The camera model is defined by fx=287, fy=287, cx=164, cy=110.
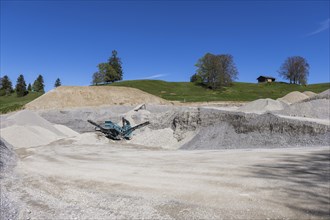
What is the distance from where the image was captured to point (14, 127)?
71.8ft

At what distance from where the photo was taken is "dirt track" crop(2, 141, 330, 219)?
20.8 ft

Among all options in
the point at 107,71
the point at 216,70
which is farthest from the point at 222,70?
the point at 107,71

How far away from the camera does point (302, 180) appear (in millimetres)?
8164

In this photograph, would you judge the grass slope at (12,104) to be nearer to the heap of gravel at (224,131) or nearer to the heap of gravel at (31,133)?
the heap of gravel at (31,133)

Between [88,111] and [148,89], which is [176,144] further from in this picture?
[148,89]

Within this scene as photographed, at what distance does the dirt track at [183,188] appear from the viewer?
635 centimetres

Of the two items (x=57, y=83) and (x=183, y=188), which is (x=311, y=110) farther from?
(x=57, y=83)

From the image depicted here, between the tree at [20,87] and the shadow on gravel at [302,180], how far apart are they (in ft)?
272

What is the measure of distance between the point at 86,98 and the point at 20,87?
2037 inches

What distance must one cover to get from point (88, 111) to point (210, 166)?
96.1ft

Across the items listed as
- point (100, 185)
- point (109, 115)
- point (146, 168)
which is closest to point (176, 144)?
point (146, 168)

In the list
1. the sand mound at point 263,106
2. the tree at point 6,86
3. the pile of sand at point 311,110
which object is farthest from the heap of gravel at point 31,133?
the tree at point 6,86

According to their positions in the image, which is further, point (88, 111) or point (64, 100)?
point (64, 100)

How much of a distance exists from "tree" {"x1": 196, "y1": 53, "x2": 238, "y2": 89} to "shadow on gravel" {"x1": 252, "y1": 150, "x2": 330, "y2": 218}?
64645 mm
